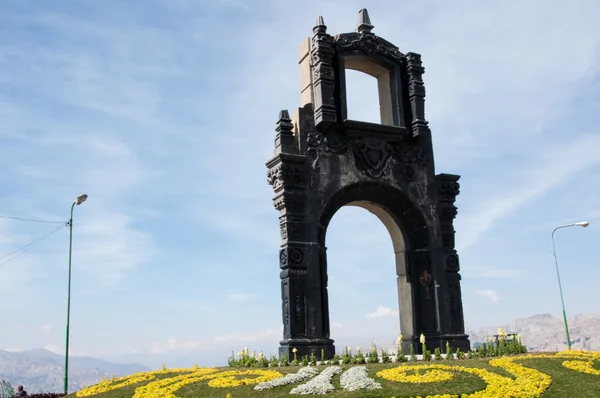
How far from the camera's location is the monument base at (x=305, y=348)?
64.8 feet

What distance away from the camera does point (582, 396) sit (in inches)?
546

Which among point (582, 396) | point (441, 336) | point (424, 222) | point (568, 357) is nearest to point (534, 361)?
point (568, 357)

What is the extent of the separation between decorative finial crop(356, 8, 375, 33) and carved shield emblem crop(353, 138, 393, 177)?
458 cm

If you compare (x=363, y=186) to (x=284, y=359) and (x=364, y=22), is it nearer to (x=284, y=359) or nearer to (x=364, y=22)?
(x=364, y=22)

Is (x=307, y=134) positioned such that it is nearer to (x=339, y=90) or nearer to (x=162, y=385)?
(x=339, y=90)

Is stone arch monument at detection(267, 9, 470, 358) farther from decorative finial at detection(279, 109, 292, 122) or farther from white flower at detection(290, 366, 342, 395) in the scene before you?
white flower at detection(290, 366, 342, 395)

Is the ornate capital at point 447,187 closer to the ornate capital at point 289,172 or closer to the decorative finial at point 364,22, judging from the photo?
the ornate capital at point 289,172

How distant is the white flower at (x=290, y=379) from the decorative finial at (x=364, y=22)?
13.9 meters

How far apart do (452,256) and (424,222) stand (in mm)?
1715

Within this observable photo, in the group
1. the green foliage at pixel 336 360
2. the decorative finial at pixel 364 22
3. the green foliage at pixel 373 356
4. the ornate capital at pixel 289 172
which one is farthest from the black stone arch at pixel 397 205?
the decorative finial at pixel 364 22

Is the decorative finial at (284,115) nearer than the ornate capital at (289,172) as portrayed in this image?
No

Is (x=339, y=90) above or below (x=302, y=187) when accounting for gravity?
above

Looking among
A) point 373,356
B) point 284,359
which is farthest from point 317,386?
point 284,359

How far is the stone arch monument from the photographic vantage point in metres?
20.8
